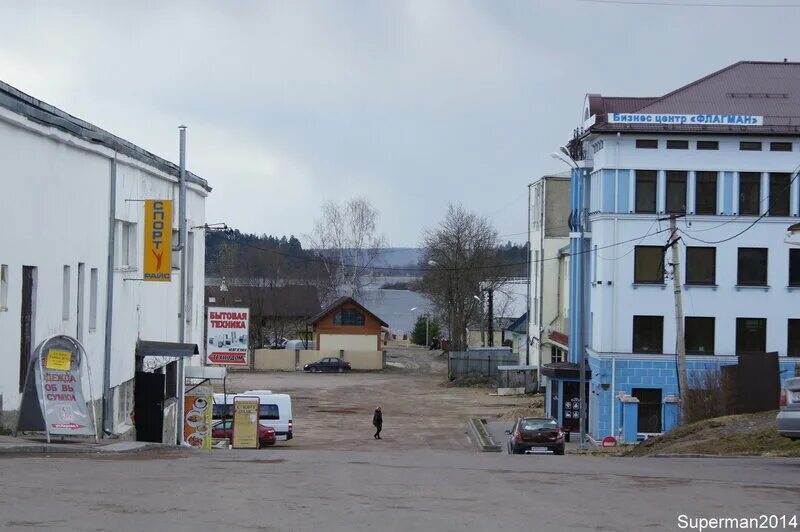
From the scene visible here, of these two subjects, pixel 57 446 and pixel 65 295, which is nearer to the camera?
pixel 57 446

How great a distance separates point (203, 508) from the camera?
10.3m

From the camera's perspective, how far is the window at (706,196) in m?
41.7

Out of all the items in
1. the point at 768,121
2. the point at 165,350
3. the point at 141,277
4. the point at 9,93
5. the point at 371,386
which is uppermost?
the point at 768,121

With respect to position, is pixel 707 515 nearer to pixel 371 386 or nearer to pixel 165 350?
pixel 165 350

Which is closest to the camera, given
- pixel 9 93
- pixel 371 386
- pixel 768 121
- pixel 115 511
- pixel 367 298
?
pixel 115 511

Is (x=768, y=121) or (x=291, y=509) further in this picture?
(x=768, y=121)

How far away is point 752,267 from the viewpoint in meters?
42.5

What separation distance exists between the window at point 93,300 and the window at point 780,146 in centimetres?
2865

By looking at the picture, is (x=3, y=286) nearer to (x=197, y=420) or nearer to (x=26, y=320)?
(x=26, y=320)

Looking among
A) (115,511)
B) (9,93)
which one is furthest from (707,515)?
(9,93)

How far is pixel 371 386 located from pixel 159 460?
51.9 meters

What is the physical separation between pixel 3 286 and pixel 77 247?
368 centimetres

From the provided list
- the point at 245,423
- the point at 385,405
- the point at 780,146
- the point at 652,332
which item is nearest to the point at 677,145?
the point at 780,146

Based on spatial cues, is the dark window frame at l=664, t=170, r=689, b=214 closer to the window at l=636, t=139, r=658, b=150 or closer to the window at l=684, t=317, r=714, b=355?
the window at l=636, t=139, r=658, b=150
